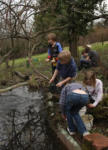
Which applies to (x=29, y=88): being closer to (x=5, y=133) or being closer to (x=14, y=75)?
(x=14, y=75)

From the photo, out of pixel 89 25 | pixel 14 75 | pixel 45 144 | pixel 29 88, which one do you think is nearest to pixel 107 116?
pixel 45 144

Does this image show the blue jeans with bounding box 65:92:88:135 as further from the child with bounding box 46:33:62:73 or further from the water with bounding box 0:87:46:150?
the child with bounding box 46:33:62:73

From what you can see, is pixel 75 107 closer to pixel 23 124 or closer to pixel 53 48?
pixel 23 124

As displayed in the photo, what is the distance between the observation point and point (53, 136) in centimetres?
343

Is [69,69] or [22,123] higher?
[69,69]

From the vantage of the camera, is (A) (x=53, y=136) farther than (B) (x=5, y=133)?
No

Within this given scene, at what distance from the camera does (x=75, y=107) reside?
105 inches

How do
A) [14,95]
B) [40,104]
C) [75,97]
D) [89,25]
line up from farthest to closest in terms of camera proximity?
[89,25] < [14,95] < [40,104] < [75,97]

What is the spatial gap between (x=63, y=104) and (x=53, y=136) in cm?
95

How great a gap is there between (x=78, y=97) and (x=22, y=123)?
2.04m

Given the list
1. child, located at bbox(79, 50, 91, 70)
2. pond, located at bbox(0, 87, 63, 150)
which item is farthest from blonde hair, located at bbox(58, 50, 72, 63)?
child, located at bbox(79, 50, 91, 70)

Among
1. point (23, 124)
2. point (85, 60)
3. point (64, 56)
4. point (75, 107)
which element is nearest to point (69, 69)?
point (64, 56)

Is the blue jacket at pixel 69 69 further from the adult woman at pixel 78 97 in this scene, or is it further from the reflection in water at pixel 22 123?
the reflection in water at pixel 22 123

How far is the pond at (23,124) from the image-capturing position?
3.31 m
